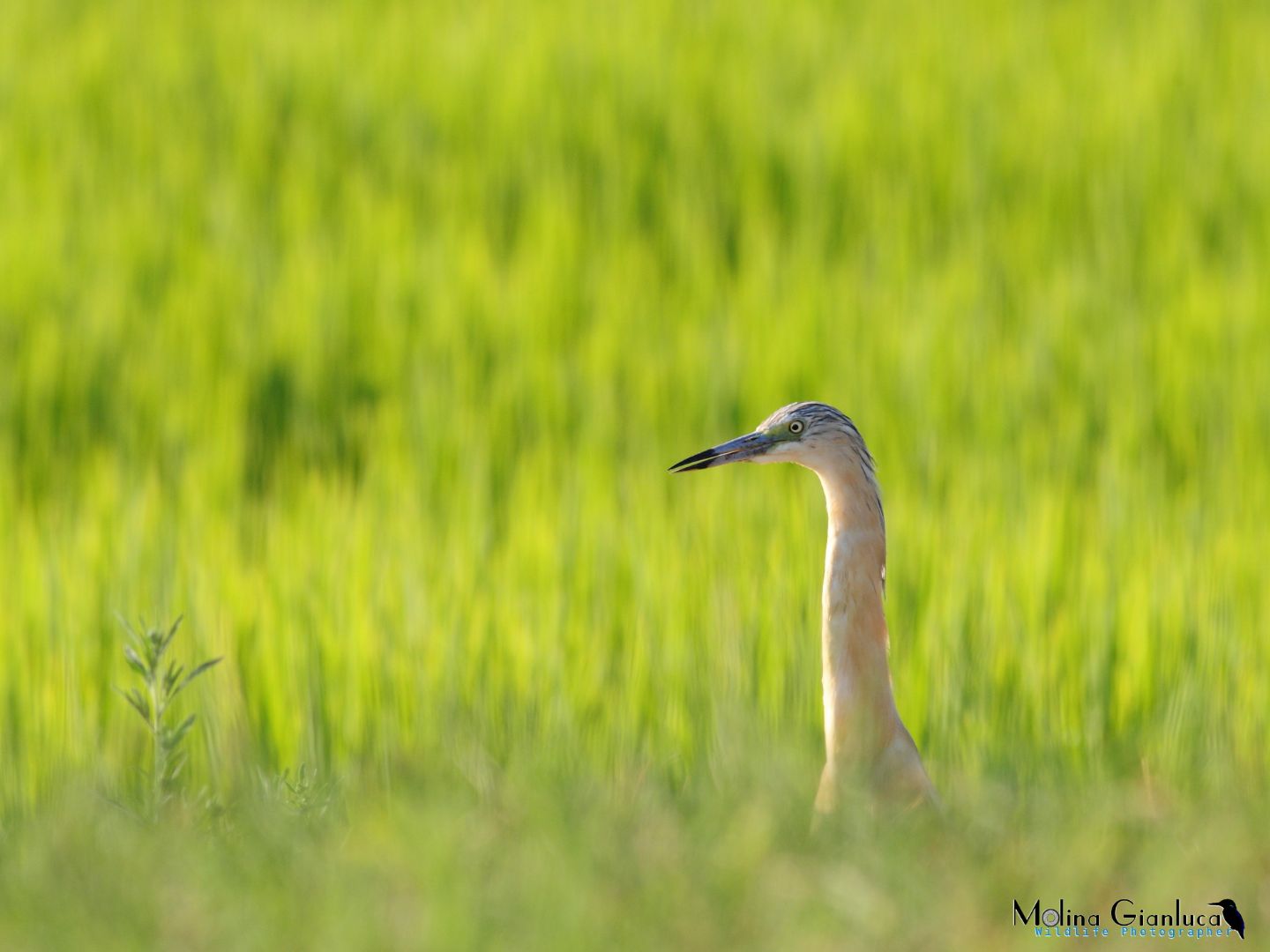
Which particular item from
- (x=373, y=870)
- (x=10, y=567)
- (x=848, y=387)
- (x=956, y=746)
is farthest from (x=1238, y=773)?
(x=10, y=567)

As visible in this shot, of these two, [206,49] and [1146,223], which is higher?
[206,49]

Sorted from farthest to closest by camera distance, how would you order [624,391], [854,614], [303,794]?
[624,391], [854,614], [303,794]

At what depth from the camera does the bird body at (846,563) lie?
222cm

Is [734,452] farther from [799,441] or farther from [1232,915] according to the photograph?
[1232,915]

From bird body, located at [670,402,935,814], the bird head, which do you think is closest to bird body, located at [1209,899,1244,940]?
bird body, located at [670,402,935,814]

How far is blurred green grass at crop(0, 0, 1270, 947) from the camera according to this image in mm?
2777

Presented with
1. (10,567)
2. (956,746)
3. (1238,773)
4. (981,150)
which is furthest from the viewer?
(981,150)

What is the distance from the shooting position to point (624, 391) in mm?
4305

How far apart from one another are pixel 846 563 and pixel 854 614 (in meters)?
0.07

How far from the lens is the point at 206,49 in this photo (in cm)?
718

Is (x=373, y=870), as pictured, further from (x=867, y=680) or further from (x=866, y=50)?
(x=866, y=50)

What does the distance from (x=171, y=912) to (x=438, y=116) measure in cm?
505

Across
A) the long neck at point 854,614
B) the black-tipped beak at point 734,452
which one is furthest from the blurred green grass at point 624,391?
the black-tipped beak at point 734,452

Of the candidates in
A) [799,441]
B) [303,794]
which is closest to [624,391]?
[799,441]
